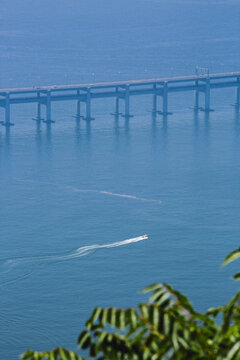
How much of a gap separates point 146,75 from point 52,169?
59129 millimetres

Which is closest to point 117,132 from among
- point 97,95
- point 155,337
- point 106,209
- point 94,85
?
point 97,95

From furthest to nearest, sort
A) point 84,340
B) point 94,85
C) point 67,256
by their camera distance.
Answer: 1. point 94,85
2. point 67,256
3. point 84,340

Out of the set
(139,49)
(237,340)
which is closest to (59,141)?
(139,49)

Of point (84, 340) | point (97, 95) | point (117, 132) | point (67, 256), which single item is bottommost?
point (67, 256)

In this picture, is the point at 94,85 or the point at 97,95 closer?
the point at 97,95

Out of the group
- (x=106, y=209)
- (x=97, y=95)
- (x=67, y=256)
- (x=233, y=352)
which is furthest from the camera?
(x=97, y=95)

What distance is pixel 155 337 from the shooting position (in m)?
8.00

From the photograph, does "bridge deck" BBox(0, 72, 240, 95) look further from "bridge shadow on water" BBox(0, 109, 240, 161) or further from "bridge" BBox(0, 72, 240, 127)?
"bridge shadow on water" BBox(0, 109, 240, 161)

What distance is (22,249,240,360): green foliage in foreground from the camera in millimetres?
7832

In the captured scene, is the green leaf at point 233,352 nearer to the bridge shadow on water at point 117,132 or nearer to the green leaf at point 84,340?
the green leaf at point 84,340

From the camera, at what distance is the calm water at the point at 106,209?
49906mm

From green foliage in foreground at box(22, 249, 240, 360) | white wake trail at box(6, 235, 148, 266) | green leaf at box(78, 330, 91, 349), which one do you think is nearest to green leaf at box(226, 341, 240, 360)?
green foliage in foreground at box(22, 249, 240, 360)

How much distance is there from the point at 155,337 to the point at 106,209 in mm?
63213

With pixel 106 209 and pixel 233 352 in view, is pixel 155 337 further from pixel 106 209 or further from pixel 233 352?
pixel 106 209
